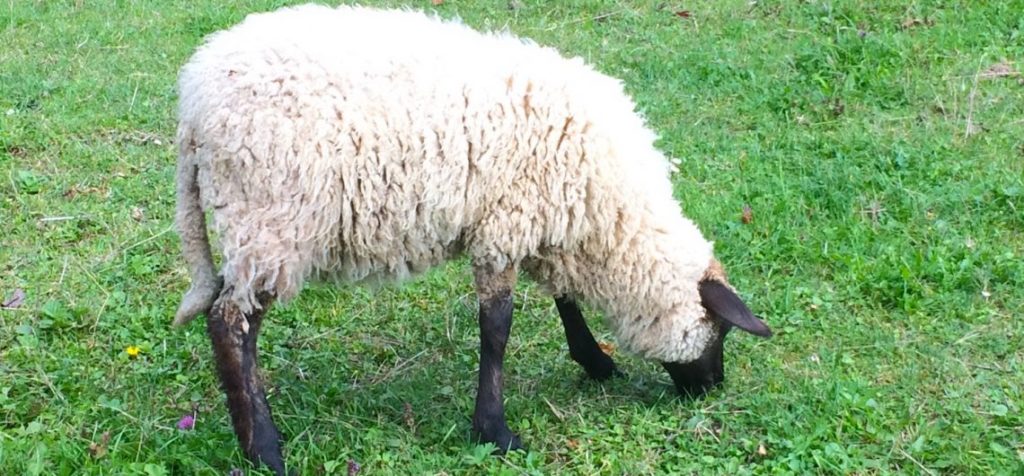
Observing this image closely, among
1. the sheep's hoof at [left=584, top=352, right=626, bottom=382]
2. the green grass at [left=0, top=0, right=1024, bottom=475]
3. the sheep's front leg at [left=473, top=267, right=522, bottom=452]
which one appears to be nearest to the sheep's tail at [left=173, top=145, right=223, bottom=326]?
the green grass at [left=0, top=0, right=1024, bottom=475]

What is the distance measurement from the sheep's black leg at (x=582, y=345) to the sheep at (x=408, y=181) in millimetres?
290

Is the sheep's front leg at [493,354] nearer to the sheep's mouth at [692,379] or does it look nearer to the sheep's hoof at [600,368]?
the sheep's hoof at [600,368]

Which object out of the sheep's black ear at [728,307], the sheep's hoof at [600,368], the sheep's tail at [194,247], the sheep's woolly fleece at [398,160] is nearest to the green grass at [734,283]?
the sheep's hoof at [600,368]

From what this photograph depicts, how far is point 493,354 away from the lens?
13.3 feet

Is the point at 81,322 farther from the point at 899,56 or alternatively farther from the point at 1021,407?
the point at 899,56

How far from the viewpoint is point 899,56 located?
696 centimetres

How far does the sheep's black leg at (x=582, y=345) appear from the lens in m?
4.47

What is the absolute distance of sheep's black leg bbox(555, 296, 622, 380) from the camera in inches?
176

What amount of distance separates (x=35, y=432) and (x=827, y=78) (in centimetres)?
507

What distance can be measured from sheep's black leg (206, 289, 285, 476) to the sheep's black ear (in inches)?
64.4

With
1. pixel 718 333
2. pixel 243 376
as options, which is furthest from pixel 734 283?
pixel 243 376

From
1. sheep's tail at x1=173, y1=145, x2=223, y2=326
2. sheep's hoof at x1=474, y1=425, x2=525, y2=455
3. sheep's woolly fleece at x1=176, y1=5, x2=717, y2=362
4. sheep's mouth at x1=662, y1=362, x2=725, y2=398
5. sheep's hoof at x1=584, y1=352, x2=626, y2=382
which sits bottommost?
sheep's hoof at x1=474, y1=425, x2=525, y2=455

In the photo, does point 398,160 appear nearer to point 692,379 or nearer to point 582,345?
point 582,345

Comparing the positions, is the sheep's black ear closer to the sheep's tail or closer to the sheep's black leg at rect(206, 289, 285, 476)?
the sheep's black leg at rect(206, 289, 285, 476)
